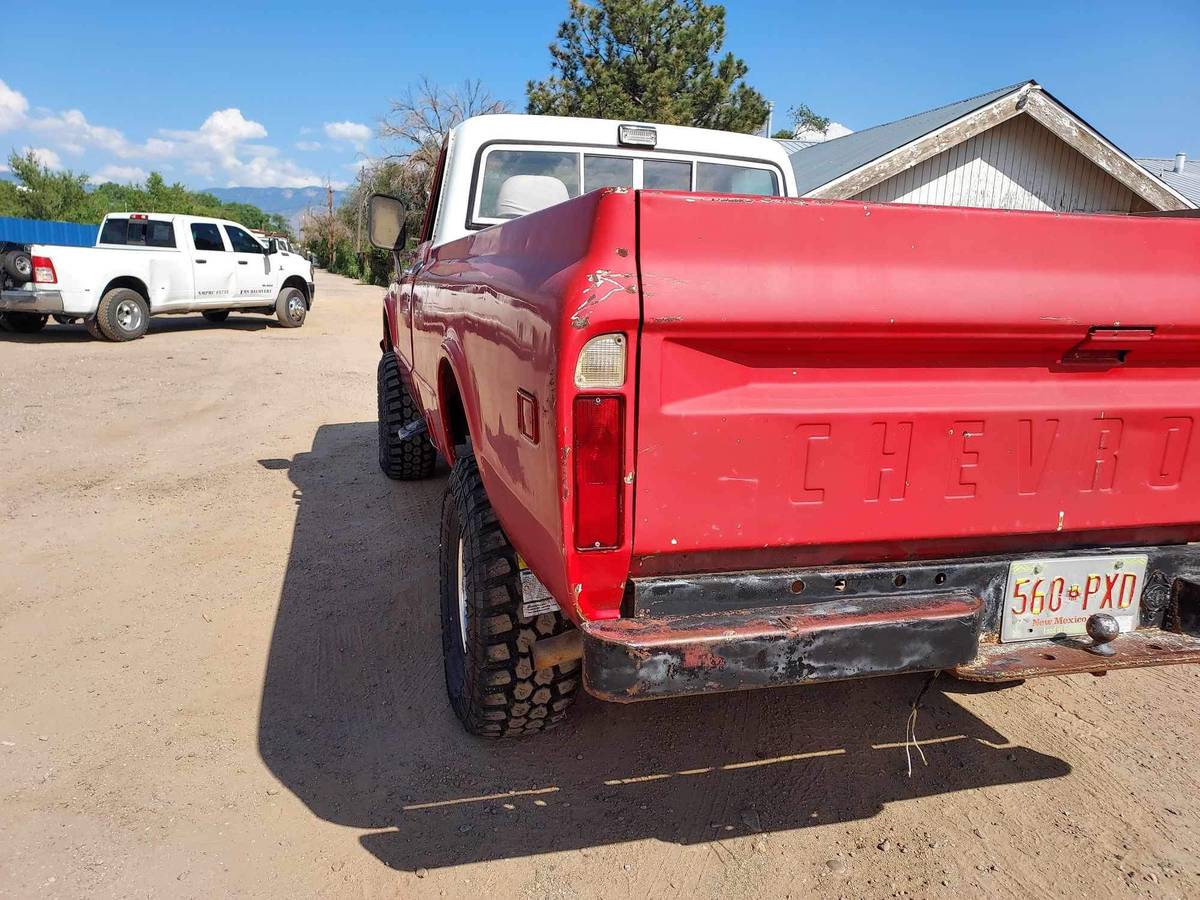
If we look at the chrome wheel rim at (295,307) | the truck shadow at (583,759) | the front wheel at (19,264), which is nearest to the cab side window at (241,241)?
the chrome wheel rim at (295,307)

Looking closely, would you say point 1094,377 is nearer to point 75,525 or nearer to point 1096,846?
point 1096,846

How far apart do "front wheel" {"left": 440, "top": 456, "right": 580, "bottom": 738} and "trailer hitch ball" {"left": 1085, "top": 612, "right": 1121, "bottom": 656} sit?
1378 mm

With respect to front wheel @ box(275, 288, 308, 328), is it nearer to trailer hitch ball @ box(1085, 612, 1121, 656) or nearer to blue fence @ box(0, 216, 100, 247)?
trailer hitch ball @ box(1085, 612, 1121, 656)

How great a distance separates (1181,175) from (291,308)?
18.7 meters

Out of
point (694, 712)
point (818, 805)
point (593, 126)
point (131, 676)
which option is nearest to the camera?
point (818, 805)

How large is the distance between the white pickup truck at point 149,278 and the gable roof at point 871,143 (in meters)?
9.30

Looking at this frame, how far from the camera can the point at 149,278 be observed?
12.6m

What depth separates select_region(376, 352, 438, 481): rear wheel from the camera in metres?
5.53

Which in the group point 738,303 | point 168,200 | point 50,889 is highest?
point 168,200

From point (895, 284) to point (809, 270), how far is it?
21cm

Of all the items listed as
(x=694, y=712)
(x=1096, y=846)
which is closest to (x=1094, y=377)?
(x=1096, y=846)

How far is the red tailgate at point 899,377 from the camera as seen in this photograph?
179 centimetres

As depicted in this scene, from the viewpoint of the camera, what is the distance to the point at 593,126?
4062 millimetres

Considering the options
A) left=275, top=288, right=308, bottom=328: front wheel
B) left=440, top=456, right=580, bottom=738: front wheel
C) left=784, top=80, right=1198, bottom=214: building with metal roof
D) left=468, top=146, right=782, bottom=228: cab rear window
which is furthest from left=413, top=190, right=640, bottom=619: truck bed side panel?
left=275, top=288, right=308, bottom=328: front wheel
